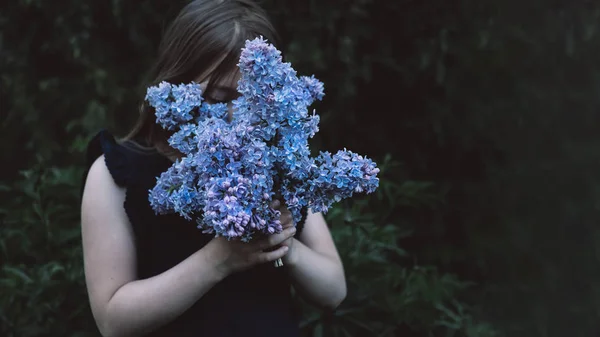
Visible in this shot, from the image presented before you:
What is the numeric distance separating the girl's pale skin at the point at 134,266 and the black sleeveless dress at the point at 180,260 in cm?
3

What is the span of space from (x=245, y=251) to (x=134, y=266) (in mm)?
315

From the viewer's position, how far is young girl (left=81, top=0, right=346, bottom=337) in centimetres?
140

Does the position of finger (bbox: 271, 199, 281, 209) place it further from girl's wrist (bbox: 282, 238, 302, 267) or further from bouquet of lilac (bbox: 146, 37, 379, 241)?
girl's wrist (bbox: 282, 238, 302, 267)

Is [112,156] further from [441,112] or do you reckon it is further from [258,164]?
[441,112]

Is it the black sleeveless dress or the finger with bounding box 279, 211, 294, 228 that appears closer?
the finger with bounding box 279, 211, 294, 228

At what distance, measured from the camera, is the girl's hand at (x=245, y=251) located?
127cm

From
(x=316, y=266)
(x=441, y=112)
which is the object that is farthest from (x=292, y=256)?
(x=441, y=112)

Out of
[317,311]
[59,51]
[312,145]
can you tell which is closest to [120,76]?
[59,51]

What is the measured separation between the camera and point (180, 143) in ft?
4.15

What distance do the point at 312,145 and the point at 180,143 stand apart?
5.56ft

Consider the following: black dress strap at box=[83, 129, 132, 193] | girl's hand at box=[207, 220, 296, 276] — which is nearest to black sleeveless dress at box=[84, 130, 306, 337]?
black dress strap at box=[83, 129, 132, 193]

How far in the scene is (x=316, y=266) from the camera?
1584mm

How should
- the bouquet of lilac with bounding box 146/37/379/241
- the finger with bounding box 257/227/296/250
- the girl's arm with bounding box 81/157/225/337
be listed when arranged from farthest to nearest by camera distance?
the girl's arm with bounding box 81/157/225/337 → the finger with bounding box 257/227/296/250 → the bouquet of lilac with bounding box 146/37/379/241

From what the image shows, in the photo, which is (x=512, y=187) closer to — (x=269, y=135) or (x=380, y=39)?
(x=380, y=39)
